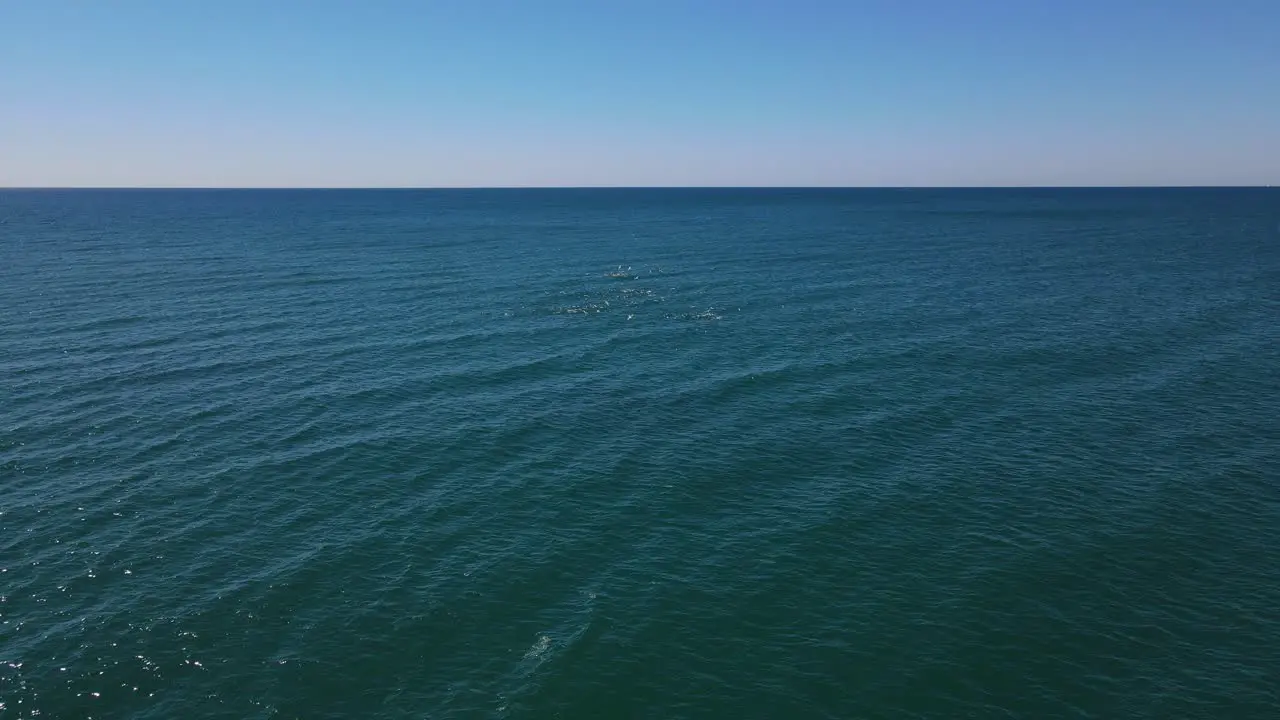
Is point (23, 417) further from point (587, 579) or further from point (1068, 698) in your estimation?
point (1068, 698)

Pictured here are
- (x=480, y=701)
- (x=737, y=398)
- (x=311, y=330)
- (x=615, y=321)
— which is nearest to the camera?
(x=480, y=701)

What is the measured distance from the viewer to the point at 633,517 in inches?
2184

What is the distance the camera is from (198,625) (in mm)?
42594

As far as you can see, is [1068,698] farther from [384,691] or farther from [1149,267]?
[1149,267]

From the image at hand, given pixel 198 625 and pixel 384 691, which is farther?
pixel 198 625

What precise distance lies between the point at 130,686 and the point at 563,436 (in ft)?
123

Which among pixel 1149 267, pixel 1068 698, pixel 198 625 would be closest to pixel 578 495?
pixel 198 625

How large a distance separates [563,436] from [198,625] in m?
32.9

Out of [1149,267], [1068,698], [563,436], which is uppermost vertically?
[1149,267]

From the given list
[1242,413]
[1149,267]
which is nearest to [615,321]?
[1242,413]

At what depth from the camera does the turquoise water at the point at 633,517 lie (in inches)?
1555

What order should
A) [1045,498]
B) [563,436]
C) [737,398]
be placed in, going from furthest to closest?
[737,398], [563,436], [1045,498]

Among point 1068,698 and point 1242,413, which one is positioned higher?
point 1242,413

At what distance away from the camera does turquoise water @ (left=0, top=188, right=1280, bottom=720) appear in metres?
39.5
